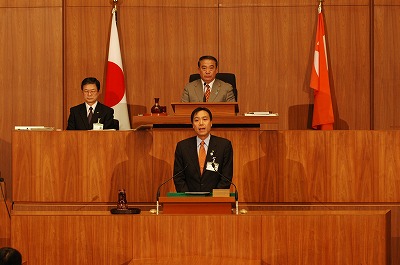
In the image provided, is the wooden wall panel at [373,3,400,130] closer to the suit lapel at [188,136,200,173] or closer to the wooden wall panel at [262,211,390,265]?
the suit lapel at [188,136,200,173]

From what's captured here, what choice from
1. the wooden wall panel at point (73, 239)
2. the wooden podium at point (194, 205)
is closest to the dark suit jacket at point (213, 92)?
the wooden podium at point (194, 205)

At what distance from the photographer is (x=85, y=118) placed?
6.95 metres

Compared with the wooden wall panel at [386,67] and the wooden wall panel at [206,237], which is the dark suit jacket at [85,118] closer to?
the wooden wall panel at [206,237]

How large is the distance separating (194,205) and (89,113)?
2.21m

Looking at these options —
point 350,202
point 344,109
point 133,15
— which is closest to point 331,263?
point 350,202

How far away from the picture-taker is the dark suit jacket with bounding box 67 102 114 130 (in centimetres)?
691

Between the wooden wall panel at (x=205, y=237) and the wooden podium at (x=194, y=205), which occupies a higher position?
the wooden podium at (x=194, y=205)

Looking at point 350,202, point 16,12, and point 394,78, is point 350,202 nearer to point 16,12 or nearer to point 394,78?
point 394,78

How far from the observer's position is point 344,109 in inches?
343

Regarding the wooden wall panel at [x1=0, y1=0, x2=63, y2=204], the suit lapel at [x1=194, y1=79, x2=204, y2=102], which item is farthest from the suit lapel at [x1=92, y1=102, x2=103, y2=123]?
the wooden wall panel at [x1=0, y1=0, x2=63, y2=204]

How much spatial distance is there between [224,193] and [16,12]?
4.53m

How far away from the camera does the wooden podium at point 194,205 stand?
5.06 m

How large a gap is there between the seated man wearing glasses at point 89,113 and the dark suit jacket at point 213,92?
2.27 ft

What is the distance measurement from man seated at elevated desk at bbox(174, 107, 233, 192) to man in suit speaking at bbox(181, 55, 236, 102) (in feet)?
3.05
